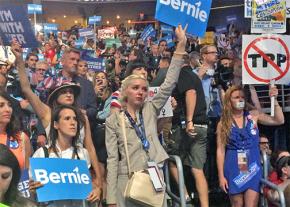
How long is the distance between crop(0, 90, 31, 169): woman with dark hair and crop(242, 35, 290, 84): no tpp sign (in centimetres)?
253

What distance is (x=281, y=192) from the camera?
443cm

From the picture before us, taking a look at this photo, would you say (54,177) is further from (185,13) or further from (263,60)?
(263,60)

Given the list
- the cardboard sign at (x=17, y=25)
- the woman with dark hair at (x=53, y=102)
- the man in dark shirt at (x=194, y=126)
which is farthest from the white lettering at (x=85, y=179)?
the cardboard sign at (x=17, y=25)

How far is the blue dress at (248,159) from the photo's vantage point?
4961 mm

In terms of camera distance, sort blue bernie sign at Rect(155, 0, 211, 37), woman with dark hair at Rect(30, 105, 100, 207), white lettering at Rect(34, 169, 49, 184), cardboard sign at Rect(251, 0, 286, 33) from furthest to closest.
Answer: cardboard sign at Rect(251, 0, 286, 33) < blue bernie sign at Rect(155, 0, 211, 37) < woman with dark hair at Rect(30, 105, 100, 207) < white lettering at Rect(34, 169, 49, 184)

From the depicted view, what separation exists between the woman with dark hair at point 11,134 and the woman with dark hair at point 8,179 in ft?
4.82

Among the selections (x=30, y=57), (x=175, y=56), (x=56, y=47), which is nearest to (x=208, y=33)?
(x=56, y=47)

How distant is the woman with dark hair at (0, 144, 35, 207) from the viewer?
2232 mm

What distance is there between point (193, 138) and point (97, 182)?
149 cm

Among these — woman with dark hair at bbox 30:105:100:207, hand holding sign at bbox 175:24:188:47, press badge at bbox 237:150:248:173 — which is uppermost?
hand holding sign at bbox 175:24:188:47

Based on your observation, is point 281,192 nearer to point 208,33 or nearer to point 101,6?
point 208,33

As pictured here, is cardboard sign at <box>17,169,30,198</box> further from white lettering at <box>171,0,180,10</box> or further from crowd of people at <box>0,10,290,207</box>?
white lettering at <box>171,0,180,10</box>

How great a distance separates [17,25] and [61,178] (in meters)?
2.24

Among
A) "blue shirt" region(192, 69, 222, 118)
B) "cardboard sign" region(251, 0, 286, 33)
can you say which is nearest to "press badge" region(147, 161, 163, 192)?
"blue shirt" region(192, 69, 222, 118)
